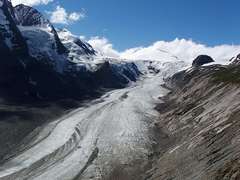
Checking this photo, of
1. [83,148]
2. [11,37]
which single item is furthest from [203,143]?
[11,37]

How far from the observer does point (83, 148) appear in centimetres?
7612

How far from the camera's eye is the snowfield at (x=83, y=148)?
62188 mm

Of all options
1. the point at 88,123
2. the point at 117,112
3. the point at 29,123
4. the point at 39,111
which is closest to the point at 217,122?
the point at 88,123

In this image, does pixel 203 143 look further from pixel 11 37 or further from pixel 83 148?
pixel 11 37

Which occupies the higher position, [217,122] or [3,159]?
[217,122]

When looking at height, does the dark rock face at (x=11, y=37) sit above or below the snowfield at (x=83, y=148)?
above

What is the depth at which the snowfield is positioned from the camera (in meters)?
62.2

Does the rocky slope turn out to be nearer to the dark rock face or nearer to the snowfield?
the snowfield

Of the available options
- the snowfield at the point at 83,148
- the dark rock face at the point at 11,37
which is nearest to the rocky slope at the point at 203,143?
the snowfield at the point at 83,148

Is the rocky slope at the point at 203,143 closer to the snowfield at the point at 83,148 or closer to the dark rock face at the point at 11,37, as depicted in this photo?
the snowfield at the point at 83,148

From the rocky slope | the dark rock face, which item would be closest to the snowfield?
the rocky slope

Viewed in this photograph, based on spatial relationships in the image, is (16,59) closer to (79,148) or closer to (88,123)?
(88,123)

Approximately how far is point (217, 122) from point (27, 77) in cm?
11513

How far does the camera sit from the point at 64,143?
3150 inches
